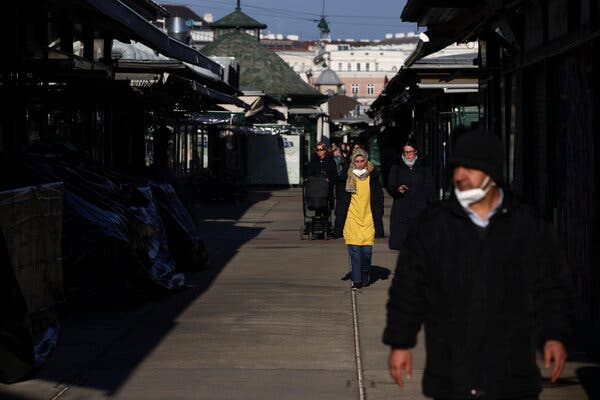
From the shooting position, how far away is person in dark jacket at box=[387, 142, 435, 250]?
49.6ft

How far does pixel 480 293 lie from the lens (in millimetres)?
5562

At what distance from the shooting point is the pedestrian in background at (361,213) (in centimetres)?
1520

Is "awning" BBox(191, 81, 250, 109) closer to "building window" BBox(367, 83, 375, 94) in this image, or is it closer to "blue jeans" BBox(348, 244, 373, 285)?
"blue jeans" BBox(348, 244, 373, 285)

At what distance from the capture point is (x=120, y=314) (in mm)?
12875

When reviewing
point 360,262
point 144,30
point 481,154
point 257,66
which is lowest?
point 360,262

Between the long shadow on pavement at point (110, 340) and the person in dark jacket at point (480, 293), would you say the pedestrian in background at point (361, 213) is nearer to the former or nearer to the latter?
the long shadow on pavement at point (110, 340)

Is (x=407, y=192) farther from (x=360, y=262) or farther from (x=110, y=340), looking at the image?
(x=110, y=340)

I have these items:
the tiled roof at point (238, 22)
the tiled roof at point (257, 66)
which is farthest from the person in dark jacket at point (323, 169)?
the tiled roof at point (238, 22)

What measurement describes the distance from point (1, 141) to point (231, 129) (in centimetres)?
2518

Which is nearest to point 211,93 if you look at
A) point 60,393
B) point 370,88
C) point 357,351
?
point 357,351

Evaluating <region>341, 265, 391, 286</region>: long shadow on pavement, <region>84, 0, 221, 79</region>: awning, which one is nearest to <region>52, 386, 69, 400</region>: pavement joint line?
<region>84, 0, 221, 79</region>: awning

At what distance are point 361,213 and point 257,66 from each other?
174 feet

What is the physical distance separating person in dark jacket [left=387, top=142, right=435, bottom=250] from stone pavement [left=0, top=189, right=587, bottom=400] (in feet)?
2.32

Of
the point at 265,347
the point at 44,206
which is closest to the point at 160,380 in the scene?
the point at 265,347
